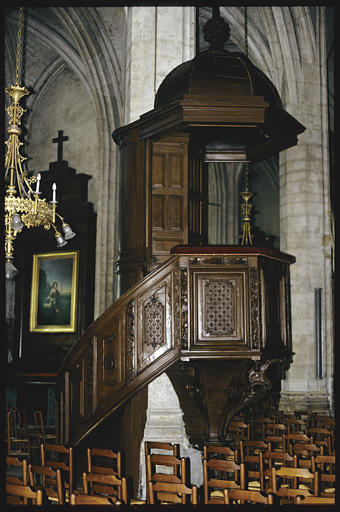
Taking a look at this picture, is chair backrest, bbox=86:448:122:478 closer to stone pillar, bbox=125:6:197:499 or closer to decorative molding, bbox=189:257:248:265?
decorative molding, bbox=189:257:248:265

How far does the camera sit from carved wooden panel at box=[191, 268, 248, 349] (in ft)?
19.5

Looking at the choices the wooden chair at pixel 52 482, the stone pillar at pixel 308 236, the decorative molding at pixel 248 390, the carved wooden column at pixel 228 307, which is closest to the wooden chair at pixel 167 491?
the wooden chair at pixel 52 482

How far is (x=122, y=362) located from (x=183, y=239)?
1726mm

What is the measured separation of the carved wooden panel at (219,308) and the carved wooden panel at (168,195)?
143 cm

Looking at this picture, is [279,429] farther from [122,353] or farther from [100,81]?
[100,81]

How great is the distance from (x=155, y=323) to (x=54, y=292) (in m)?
10.8

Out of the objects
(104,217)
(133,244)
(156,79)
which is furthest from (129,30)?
(104,217)

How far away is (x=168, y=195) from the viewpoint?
24.4 ft

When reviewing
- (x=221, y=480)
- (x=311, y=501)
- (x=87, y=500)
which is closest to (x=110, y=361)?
(x=221, y=480)

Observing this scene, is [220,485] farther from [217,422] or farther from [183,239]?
[183,239]

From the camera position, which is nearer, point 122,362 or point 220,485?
point 220,485

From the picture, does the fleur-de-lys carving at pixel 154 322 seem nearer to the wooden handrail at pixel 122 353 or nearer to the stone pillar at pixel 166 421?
the wooden handrail at pixel 122 353

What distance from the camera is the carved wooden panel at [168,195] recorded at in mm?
7371

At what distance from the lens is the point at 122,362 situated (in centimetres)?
642
